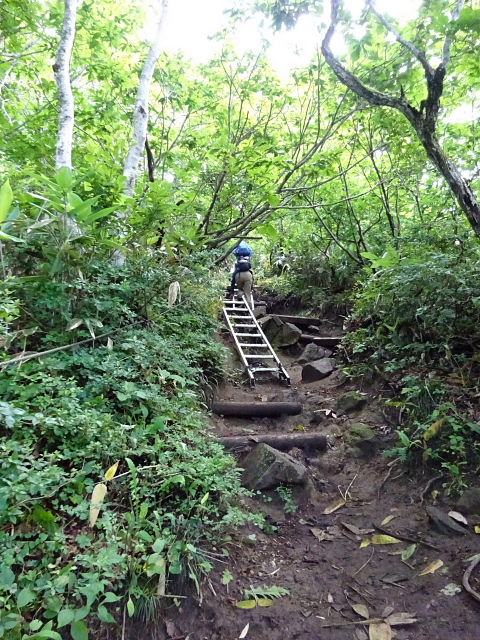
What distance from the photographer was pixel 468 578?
2.49 meters

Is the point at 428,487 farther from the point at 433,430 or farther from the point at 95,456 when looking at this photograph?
the point at 95,456

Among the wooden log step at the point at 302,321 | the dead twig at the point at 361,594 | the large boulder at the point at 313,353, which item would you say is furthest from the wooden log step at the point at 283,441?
the wooden log step at the point at 302,321

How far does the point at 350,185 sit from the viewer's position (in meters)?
9.24

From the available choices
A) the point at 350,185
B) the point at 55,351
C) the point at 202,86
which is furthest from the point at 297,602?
the point at 350,185

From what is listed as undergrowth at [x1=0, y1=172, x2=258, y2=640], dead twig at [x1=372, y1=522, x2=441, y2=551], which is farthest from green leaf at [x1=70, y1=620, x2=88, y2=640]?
dead twig at [x1=372, y1=522, x2=441, y2=551]

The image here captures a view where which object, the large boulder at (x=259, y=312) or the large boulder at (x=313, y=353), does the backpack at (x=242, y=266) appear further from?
the large boulder at (x=313, y=353)

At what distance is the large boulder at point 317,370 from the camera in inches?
245

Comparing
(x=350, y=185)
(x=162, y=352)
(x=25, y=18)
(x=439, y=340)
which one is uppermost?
(x=25, y=18)

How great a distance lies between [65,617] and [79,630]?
99 millimetres

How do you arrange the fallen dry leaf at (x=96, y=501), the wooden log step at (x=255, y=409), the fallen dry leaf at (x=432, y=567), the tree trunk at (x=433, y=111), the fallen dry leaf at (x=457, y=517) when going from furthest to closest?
the wooden log step at (x=255, y=409), the tree trunk at (x=433, y=111), the fallen dry leaf at (x=457, y=517), the fallen dry leaf at (x=432, y=567), the fallen dry leaf at (x=96, y=501)

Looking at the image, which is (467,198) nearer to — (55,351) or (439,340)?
(439,340)

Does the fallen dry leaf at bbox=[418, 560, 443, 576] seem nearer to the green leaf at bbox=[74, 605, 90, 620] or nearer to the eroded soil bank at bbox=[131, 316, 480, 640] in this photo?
the eroded soil bank at bbox=[131, 316, 480, 640]

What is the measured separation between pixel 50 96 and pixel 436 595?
826 cm

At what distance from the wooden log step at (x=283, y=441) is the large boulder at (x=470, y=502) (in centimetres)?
150
